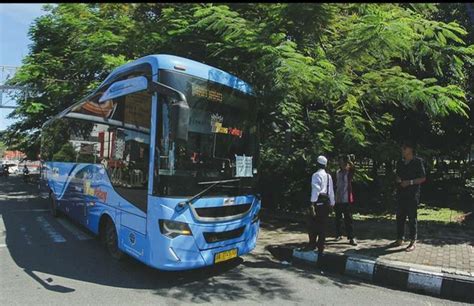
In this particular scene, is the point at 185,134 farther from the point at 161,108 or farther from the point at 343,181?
the point at 343,181

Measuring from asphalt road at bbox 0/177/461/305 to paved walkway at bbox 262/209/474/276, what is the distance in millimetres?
985

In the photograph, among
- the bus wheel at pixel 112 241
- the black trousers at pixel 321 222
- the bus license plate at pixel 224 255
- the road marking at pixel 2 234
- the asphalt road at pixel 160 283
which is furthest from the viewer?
the road marking at pixel 2 234

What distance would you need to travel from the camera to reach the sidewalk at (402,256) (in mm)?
6617

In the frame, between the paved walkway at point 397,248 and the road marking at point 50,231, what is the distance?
450 centimetres

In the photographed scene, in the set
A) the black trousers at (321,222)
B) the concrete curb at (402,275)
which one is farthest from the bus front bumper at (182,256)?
the concrete curb at (402,275)

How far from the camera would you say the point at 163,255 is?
245 inches

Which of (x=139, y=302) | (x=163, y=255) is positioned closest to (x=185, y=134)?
(x=163, y=255)

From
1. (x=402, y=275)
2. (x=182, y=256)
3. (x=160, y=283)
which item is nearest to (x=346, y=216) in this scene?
(x=402, y=275)

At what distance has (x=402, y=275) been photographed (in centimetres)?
685

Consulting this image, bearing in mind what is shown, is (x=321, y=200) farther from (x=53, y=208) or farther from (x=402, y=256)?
(x=53, y=208)

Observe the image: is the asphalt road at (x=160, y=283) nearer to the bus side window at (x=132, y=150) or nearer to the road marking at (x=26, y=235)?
the road marking at (x=26, y=235)

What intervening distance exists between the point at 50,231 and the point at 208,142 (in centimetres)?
600

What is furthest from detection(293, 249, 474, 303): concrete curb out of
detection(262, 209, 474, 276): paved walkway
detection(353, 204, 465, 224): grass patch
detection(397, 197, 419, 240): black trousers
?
detection(353, 204, 465, 224): grass patch

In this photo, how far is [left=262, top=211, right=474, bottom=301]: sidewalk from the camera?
6617 millimetres
